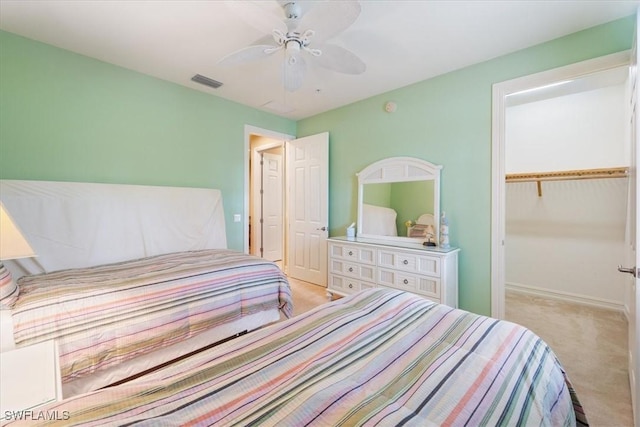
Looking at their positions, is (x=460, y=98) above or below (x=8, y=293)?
above

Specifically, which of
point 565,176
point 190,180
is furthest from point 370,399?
point 565,176

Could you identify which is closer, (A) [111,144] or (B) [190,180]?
(A) [111,144]

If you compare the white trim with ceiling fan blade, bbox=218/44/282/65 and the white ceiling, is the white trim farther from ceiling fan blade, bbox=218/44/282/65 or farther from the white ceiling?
ceiling fan blade, bbox=218/44/282/65

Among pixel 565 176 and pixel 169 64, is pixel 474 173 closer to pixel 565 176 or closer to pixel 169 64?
pixel 565 176

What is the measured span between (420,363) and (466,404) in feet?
0.66

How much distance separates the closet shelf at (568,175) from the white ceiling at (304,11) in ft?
5.60

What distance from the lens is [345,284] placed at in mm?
3287

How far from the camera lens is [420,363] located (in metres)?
0.95

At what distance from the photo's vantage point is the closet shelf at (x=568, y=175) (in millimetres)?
2943

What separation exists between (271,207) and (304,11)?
4.11 metres

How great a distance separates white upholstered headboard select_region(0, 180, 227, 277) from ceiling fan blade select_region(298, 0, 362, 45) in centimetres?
229

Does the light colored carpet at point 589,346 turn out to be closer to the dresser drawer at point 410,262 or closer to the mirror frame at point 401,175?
the dresser drawer at point 410,262

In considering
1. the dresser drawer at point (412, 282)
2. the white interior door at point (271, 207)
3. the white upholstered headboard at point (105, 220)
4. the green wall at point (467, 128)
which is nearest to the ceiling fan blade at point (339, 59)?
the green wall at point (467, 128)

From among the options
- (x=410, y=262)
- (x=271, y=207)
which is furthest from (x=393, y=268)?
(x=271, y=207)
